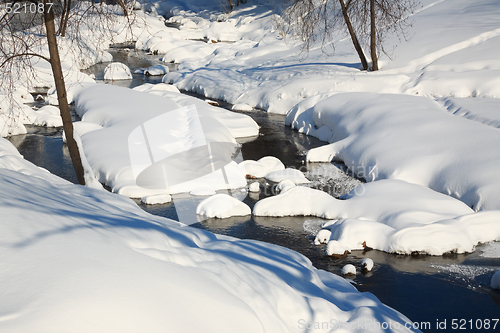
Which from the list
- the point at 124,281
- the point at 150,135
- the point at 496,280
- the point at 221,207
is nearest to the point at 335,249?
the point at 496,280

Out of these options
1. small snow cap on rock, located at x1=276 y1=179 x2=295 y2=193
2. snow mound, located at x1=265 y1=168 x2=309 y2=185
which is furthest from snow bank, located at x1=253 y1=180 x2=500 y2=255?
snow mound, located at x1=265 y1=168 x2=309 y2=185

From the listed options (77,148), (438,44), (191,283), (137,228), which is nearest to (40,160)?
(77,148)

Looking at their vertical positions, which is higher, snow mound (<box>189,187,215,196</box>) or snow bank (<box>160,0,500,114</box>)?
snow bank (<box>160,0,500,114</box>)

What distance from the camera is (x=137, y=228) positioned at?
11.7 ft

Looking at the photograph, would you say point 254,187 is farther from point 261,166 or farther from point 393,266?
point 393,266

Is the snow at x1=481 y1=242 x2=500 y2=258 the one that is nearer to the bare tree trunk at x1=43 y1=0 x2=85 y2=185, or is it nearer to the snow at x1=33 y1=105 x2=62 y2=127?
the bare tree trunk at x1=43 y1=0 x2=85 y2=185

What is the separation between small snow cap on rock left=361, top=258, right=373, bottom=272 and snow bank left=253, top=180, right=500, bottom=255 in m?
0.46

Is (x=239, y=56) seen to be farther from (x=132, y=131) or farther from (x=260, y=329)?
(x=260, y=329)

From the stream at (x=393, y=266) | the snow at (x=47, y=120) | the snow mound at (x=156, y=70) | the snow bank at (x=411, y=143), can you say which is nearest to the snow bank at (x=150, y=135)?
the stream at (x=393, y=266)

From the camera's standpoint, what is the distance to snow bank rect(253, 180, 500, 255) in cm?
685

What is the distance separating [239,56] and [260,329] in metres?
22.3

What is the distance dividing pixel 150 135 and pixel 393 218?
6991 mm

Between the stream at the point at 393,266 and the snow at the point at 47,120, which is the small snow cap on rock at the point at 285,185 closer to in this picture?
the stream at the point at 393,266

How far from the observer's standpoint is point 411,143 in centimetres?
1014
